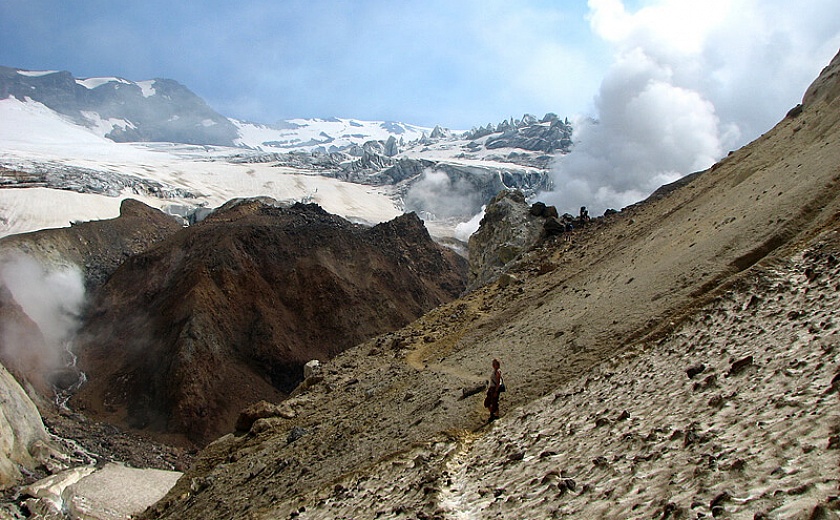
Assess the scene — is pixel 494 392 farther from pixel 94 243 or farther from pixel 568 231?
pixel 94 243

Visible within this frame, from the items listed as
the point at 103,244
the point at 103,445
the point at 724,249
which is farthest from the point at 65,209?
the point at 724,249

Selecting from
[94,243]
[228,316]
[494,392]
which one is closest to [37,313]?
[94,243]

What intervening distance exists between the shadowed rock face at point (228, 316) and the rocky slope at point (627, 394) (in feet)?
89.1

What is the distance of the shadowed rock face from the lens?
44.4 m

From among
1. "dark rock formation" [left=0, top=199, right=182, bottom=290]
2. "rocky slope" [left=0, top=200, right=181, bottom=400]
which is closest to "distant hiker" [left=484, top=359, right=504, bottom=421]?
"rocky slope" [left=0, top=200, right=181, bottom=400]

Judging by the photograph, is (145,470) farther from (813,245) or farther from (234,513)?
(813,245)

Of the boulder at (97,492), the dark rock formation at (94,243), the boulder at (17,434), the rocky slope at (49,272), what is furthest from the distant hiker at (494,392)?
the dark rock formation at (94,243)

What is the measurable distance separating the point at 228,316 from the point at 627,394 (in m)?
46.9

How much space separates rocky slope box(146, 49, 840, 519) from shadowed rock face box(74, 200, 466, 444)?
2716cm

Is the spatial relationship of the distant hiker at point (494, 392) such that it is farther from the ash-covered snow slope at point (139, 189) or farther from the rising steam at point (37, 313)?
the ash-covered snow slope at point (139, 189)

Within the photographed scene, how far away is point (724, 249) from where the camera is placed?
531 inches

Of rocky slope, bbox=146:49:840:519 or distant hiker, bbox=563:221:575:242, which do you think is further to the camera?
distant hiker, bbox=563:221:575:242

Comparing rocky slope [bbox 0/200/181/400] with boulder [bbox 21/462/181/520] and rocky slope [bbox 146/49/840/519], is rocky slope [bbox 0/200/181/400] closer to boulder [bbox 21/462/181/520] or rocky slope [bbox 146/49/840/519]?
boulder [bbox 21/462/181/520]

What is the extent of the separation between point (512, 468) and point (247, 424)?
A: 1248cm
